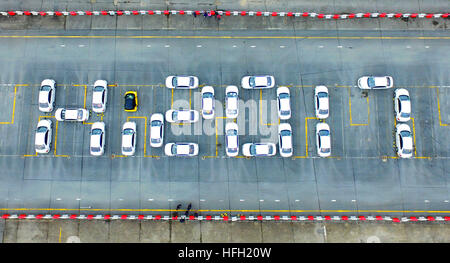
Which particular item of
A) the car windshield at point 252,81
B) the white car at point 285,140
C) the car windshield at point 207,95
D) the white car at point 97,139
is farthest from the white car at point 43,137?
the white car at point 285,140

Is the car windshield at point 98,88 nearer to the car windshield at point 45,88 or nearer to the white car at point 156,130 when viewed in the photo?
the car windshield at point 45,88

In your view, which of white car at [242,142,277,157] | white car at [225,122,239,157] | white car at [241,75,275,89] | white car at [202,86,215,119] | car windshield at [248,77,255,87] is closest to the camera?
white car at [242,142,277,157]

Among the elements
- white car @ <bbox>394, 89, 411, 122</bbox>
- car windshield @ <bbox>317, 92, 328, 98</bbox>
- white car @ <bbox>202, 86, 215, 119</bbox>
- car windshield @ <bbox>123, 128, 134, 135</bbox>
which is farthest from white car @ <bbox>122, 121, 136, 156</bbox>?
white car @ <bbox>394, 89, 411, 122</bbox>

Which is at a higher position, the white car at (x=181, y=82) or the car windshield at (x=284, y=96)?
the white car at (x=181, y=82)

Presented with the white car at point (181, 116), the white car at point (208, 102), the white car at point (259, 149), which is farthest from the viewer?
the white car at point (208, 102)

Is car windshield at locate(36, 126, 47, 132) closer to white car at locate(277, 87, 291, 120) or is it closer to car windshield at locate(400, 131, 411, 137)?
white car at locate(277, 87, 291, 120)

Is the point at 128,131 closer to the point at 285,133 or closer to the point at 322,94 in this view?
the point at 285,133
